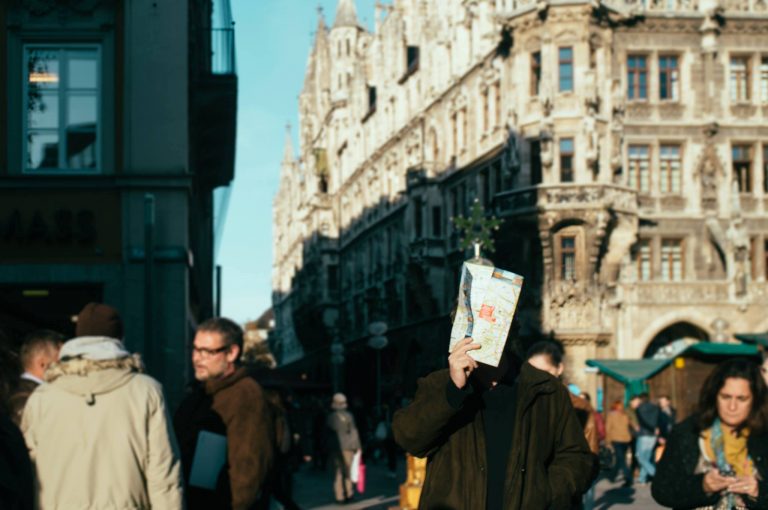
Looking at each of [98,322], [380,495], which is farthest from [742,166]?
[98,322]

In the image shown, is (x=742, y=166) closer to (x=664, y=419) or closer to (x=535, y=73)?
(x=535, y=73)

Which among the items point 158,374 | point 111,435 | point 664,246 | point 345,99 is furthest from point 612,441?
point 345,99

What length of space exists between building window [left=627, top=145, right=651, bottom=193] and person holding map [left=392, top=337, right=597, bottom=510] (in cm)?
3647

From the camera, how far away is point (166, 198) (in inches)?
648

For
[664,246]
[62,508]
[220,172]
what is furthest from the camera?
[664,246]

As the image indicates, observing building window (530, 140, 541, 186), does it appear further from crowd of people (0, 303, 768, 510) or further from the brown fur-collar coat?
the brown fur-collar coat

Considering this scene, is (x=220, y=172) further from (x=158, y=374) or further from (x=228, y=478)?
(x=228, y=478)

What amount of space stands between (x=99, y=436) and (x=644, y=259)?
121ft

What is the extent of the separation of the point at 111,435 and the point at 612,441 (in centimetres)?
2005

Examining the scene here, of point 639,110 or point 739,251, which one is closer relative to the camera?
point 739,251

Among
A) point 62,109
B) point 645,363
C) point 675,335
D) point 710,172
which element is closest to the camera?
point 62,109

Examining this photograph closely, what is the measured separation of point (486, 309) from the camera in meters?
4.72

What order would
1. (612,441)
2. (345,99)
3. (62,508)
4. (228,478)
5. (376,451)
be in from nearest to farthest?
1. (62,508)
2. (228,478)
3. (612,441)
4. (376,451)
5. (345,99)

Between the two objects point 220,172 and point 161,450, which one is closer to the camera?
point 161,450
